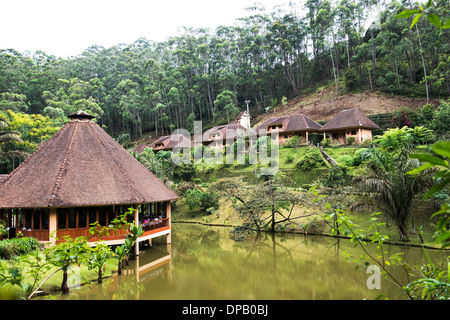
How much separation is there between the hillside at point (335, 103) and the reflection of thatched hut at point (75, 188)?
29.1m

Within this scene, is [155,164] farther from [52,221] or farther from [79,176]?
[52,221]

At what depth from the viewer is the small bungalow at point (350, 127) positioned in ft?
99.0

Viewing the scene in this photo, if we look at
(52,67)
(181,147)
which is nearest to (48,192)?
(181,147)

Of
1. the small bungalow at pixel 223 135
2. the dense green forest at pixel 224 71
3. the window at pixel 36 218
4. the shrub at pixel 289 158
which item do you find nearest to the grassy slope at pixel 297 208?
the shrub at pixel 289 158

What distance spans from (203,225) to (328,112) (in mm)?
24186

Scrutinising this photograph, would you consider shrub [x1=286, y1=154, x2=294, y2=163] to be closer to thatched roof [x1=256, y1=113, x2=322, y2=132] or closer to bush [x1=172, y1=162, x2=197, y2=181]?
thatched roof [x1=256, y1=113, x2=322, y2=132]

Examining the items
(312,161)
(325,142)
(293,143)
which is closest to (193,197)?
(312,161)

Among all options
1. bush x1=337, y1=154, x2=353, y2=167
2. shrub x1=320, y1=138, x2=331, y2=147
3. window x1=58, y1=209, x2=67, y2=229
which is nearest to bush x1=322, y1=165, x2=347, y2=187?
bush x1=337, y1=154, x2=353, y2=167

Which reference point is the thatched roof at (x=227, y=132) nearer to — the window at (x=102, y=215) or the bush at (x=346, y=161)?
the bush at (x=346, y=161)

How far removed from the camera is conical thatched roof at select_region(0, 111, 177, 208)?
11561 mm

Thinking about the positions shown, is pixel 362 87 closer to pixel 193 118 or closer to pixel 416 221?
pixel 193 118

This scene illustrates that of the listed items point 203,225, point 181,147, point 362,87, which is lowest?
point 203,225

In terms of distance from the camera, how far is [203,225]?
72.0ft

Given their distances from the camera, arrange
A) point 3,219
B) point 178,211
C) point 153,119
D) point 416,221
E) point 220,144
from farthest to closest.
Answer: point 153,119, point 220,144, point 178,211, point 416,221, point 3,219
